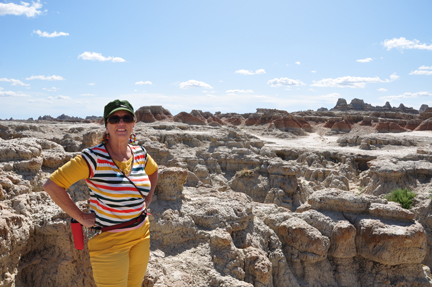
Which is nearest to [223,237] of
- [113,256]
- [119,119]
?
[113,256]

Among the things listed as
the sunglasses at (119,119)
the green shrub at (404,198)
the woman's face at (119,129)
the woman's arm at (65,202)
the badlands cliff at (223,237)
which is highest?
the sunglasses at (119,119)

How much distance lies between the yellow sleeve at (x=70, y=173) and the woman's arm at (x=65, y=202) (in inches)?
1.3

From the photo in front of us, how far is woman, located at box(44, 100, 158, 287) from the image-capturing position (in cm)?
201

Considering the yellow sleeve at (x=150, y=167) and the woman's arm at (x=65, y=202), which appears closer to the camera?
the woman's arm at (x=65, y=202)

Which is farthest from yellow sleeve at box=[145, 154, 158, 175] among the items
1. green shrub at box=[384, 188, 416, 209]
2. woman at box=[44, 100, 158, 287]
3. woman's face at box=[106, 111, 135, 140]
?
green shrub at box=[384, 188, 416, 209]

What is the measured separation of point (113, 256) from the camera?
80.4 inches

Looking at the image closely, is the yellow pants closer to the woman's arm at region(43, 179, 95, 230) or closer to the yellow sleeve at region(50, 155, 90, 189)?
the woman's arm at region(43, 179, 95, 230)

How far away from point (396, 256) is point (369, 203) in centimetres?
95

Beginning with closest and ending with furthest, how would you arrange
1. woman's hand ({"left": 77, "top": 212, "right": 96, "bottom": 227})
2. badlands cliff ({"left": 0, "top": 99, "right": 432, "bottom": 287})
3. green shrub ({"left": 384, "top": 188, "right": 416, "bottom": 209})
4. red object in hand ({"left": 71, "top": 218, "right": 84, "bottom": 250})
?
woman's hand ({"left": 77, "top": 212, "right": 96, "bottom": 227}), red object in hand ({"left": 71, "top": 218, "right": 84, "bottom": 250}), badlands cliff ({"left": 0, "top": 99, "right": 432, "bottom": 287}), green shrub ({"left": 384, "top": 188, "right": 416, "bottom": 209})

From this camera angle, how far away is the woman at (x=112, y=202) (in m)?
2.01

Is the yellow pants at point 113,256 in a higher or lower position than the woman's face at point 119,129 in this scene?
lower

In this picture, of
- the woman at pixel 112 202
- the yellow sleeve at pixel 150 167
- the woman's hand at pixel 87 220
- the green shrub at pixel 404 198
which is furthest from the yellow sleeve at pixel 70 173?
the green shrub at pixel 404 198

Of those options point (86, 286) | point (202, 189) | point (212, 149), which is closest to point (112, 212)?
point (86, 286)

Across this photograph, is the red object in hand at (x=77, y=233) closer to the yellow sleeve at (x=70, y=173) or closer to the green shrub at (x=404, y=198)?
the yellow sleeve at (x=70, y=173)
